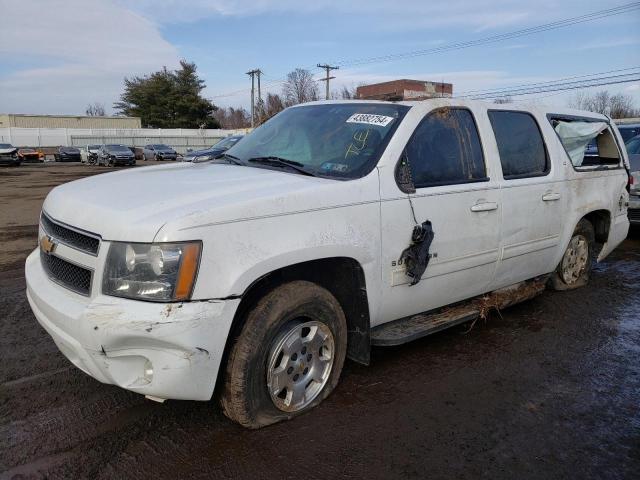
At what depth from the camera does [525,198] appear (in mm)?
4219

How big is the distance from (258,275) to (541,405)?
2012mm

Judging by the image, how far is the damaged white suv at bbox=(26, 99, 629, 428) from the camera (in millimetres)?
2477

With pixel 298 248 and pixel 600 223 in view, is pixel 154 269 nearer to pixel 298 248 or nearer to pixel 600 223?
pixel 298 248

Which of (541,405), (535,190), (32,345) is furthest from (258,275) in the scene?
(535,190)

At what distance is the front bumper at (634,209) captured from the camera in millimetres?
8273

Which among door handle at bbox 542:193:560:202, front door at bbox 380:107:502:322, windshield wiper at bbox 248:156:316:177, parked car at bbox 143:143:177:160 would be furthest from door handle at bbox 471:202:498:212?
parked car at bbox 143:143:177:160

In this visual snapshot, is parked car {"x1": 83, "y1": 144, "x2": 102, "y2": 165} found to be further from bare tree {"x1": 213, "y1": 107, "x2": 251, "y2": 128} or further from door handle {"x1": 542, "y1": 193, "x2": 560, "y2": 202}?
bare tree {"x1": 213, "y1": 107, "x2": 251, "y2": 128}

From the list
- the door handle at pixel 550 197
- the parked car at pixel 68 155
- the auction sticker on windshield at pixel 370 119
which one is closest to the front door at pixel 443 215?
the auction sticker on windshield at pixel 370 119

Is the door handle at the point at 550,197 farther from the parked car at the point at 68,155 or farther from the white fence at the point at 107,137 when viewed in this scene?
the white fence at the point at 107,137

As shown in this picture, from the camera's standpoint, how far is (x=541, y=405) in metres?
3.29

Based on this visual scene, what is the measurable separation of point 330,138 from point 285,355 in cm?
155

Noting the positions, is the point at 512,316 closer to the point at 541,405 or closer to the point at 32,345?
the point at 541,405

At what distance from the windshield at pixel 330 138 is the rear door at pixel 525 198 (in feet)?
3.63

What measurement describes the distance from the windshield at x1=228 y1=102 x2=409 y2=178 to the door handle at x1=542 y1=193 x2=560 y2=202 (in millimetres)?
1636
